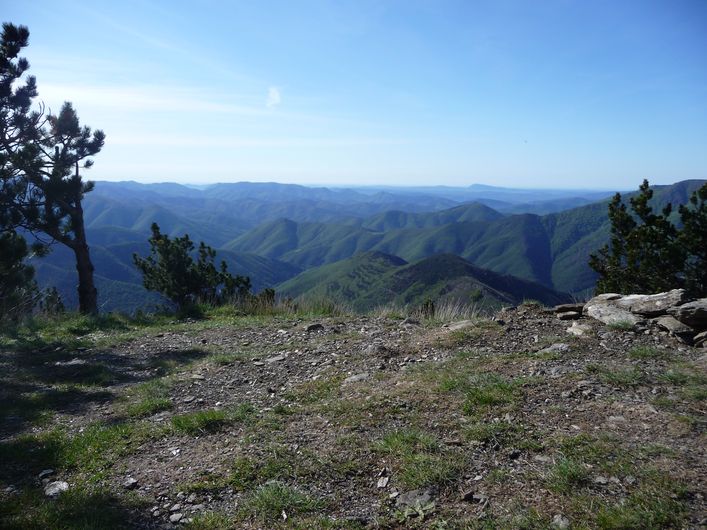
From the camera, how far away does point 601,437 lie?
3.94m

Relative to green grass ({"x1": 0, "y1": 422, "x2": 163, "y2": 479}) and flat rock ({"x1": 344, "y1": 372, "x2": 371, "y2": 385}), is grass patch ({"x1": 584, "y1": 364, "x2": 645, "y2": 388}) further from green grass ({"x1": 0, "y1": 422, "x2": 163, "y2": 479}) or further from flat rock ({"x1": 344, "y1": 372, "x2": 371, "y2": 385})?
green grass ({"x1": 0, "y1": 422, "x2": 163, "y2": 479})

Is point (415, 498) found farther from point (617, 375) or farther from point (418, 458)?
point (617, 375)

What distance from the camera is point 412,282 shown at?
12156 cm

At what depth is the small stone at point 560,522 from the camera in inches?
118

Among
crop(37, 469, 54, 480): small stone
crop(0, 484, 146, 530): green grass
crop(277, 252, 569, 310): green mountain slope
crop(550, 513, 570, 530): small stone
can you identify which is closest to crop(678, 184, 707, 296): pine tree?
crop(550, 513, 570, 530): small stone

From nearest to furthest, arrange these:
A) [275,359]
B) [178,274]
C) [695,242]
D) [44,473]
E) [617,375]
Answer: [44,473] → [617,375] → [275,359] → [695,242] → [178,274]

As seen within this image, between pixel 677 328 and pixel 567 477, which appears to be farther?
pixel 677 328

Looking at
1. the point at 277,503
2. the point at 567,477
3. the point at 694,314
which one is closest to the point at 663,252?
the point at 694,314

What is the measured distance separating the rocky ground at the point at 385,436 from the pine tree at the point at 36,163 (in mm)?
6984

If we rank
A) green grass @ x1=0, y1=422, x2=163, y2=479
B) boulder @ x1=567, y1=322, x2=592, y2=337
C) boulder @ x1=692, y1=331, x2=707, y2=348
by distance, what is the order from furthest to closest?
A: boulder @ x1=567, y1=322, x2=592, y2=337
boulder @ x1=692, y1=331, x2=707, y2=348
green grass @ x1=0, y1=422, x2=163, y2=479

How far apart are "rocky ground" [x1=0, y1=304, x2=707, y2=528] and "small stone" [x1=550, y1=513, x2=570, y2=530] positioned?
0.15 feet

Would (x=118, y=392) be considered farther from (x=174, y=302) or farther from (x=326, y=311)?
(x=174, y=302)

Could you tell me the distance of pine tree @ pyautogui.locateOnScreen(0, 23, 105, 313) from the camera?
12.0 meters

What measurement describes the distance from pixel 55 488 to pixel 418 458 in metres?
3.43
